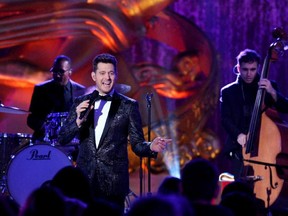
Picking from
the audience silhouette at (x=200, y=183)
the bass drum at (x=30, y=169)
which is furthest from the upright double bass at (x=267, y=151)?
the audience silhouette at (x=200, y=183)

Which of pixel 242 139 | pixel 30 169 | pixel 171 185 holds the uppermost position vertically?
pixel 242 139

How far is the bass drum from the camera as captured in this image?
631 cm

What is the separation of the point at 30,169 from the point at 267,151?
2.21 metres

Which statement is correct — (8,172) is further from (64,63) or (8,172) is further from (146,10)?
(146,10)

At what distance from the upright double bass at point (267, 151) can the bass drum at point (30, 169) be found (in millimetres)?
1784

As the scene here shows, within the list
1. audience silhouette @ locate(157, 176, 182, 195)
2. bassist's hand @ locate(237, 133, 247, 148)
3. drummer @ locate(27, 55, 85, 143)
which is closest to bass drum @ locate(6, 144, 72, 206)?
drummer @ locate(27, 55, 85, 143)

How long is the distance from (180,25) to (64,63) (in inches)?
105

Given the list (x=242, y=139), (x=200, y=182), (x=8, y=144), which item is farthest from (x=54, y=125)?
(x=200, y=182)

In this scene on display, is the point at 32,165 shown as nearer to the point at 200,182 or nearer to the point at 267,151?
the point at 267,151

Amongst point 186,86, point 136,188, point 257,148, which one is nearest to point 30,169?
point 257,148

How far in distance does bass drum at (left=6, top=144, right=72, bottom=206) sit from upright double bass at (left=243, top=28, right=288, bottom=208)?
5.85ft

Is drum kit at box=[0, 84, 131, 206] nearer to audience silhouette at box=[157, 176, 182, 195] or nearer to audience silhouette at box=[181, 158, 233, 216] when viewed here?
audience silhouette at box=[157, 176, 182, 195]

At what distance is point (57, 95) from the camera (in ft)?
24.1

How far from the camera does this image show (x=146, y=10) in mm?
9273
